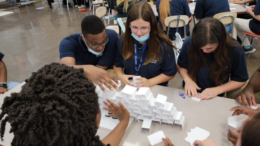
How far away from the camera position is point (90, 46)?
1.74m

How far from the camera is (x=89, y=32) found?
1.54m

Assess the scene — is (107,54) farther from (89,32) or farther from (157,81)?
(157,81)

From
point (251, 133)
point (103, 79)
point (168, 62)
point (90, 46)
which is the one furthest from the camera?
point (90, 46)

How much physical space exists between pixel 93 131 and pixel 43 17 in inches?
317

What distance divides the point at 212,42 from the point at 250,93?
0.50 m

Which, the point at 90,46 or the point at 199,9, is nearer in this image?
the point at 90,46

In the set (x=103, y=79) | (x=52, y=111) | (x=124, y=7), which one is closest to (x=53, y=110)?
(x=52, y=111)

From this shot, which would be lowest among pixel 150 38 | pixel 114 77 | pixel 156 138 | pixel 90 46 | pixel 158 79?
pixel 156 138

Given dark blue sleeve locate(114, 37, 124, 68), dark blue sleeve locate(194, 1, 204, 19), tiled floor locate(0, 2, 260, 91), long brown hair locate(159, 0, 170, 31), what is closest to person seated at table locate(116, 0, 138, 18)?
long brown hair locate(159, 0, 170, 31)

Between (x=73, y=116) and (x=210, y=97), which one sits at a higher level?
(x=73, y=116)

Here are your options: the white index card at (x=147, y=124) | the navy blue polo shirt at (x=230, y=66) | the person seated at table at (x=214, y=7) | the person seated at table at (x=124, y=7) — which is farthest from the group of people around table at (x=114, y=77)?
the person seated at table at (x=124, y=7)

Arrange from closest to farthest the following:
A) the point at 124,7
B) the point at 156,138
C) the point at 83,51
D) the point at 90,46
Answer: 1. the point at 156,138
2. the point at 90,46
3. the point at 83,51
4. the point at 124,7

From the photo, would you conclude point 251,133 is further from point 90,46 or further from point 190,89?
point 90,46

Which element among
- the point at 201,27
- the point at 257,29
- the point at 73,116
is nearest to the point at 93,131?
the point at 73,116
